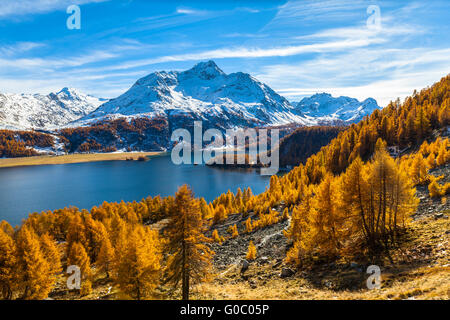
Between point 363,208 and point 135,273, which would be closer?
point 135,273

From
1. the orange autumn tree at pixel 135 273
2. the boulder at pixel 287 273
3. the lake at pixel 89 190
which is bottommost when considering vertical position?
the lake at pixel 89 190

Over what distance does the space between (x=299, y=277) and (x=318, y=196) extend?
9.38m

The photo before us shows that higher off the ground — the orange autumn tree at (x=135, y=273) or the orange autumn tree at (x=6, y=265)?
the orange autumn tree at (x=135, y=273)

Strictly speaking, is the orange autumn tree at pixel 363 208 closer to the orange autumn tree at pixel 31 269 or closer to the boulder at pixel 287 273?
the boulder at pixel 287 273

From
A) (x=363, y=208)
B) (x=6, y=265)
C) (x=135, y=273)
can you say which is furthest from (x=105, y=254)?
(x=363, y=208)

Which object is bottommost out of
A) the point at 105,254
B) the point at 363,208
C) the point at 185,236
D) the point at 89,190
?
the point at 89,190

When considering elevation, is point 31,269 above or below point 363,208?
below

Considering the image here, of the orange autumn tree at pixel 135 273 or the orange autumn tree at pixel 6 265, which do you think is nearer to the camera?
the orange autumn tree at pixel 135 273

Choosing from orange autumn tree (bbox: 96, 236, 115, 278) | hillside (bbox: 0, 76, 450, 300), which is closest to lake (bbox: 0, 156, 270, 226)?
orange autumn tree (bbox: 96, 236, 115, 278)

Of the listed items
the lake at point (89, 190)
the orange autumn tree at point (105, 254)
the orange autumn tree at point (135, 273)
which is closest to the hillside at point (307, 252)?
the orange autumn tree at point (135, 273)

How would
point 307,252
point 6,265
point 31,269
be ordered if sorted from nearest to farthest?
point 307,252 → point 31,269 → point 6,265

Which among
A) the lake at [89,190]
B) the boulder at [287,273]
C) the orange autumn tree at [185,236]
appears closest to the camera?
the orange autumn tree at [185,236]

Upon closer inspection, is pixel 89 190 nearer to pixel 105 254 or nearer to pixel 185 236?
pixel 105 254
